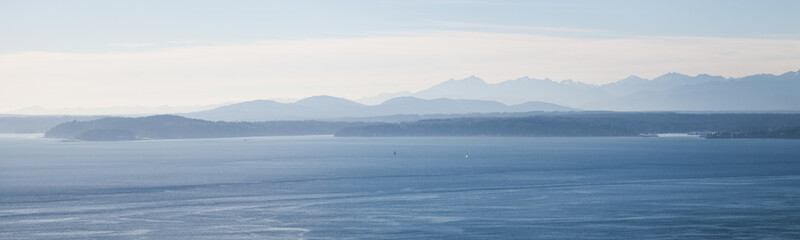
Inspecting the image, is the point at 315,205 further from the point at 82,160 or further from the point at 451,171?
the point at 82,160

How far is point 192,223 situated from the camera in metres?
56.2

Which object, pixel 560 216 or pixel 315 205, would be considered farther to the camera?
pixel 315 205

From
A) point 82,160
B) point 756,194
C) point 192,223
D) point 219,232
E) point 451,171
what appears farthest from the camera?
point 82,160

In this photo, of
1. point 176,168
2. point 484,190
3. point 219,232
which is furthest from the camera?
point 176,168

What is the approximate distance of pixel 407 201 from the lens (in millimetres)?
68000

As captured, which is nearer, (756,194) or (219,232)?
(219,232)

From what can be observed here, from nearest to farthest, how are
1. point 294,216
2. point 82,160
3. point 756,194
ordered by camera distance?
point 294,216
point 756,194
point 82,160

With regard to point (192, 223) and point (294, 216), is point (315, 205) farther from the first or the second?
point (192, 223)

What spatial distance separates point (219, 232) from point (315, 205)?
14033 millimetres

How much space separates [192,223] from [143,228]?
10.5 feet

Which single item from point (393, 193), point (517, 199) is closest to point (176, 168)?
point (393, 193)

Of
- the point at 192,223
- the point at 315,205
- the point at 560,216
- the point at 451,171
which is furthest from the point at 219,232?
the point at 451,171

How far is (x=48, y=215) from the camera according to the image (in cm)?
5988

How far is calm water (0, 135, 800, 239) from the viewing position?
53.1 metres
